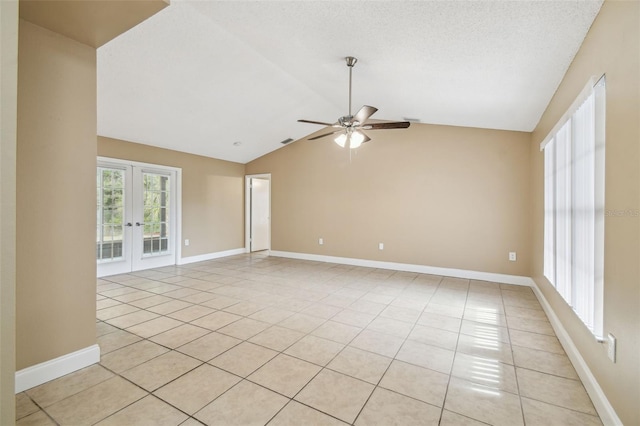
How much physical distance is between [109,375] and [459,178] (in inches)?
203

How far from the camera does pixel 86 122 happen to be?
2.13 metres

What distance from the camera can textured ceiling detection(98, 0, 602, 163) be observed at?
82.2 inches

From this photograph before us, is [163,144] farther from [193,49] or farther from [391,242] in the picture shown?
[391,242]

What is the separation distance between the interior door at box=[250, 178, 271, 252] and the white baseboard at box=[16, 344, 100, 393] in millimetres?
5368

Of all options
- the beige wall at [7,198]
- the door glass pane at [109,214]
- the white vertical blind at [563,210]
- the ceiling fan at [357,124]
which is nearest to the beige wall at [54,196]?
the beige wall at [7,198]

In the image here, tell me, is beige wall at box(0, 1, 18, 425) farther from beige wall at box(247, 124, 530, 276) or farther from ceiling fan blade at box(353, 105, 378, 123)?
beige wall at box(247, 124, 530, 276)

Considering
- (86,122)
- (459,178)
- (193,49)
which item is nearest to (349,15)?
(193,49)

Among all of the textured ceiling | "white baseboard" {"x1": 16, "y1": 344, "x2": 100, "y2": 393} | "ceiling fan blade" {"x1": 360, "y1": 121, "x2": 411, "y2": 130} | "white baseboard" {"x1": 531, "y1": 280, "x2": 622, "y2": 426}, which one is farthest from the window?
"white baseboard" {"x1": 16, "y1": 344, "x2": 100, "y2": 393}

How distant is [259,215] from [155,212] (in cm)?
279

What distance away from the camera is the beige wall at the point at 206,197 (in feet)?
18.2

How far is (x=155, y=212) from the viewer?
5.57m

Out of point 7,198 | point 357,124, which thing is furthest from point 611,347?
point 7,198

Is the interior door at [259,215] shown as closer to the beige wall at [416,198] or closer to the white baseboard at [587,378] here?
the beige wall at [416,198]

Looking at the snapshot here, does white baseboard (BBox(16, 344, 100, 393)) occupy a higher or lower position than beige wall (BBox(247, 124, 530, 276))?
lower
